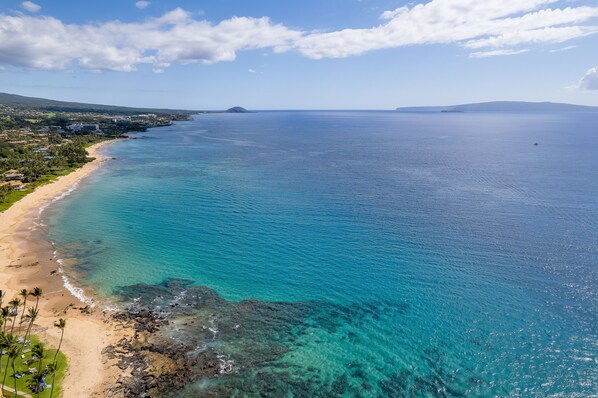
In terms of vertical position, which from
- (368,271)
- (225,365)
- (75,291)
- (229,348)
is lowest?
(225,365)

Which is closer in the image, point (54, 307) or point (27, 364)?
point (27, 364)

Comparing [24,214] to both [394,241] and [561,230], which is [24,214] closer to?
[394,241]

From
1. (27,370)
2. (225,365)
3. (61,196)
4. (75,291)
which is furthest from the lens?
(61,196)

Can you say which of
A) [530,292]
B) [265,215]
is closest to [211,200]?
[265,215]

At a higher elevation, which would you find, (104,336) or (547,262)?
(547,262)

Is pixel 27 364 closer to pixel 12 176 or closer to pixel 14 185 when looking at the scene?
pixel 14 185

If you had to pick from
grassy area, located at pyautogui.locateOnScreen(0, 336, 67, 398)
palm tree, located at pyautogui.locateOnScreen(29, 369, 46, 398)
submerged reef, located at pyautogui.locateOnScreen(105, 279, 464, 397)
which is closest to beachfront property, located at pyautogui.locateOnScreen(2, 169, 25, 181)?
submerged reef, located at pyautogui.locateOnScreen(105, 279, 464, 397)

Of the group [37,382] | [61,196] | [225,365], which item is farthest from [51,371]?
[61,196]

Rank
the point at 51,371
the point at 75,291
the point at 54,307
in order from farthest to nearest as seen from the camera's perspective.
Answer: the point at 75,291
the point at 54,307
the point at 51,371
